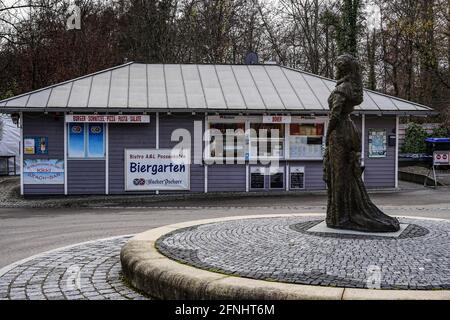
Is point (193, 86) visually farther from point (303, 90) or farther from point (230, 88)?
point (303, 90)

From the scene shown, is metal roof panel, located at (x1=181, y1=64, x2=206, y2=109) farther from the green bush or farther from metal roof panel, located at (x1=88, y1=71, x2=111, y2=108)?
the green bush


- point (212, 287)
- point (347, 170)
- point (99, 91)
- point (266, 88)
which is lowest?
point (212, 287)

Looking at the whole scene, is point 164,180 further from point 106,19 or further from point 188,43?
point 106,19

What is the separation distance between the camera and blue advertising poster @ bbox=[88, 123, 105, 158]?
2105cm

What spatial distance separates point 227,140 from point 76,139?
5.55m

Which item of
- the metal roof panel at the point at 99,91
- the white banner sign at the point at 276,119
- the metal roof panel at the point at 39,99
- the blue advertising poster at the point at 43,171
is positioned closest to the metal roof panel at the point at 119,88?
the metal roof panel at the point at 99,91

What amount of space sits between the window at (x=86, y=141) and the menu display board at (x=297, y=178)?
Answer: 712 cm

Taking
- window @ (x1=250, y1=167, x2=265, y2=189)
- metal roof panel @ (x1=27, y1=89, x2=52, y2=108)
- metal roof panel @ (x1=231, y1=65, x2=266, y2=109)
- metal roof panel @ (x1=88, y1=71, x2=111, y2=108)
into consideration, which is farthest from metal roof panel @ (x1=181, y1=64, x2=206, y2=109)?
metal roof panel @ (x1=27, y1=89, x2=52, y2=108)

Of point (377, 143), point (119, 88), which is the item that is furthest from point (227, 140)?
point (377, 143)

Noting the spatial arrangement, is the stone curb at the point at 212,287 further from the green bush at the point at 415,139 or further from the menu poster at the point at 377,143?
the green bush at the point at 415,139

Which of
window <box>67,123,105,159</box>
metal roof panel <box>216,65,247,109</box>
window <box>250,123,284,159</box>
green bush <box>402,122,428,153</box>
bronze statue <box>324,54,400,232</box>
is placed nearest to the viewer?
bronze statue <box>324,54,400,232</box>

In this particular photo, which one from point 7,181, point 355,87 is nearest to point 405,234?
point 355,87

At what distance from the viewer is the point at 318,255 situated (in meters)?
7.38

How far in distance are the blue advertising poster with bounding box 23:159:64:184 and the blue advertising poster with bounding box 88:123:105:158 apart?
44.7 inches
